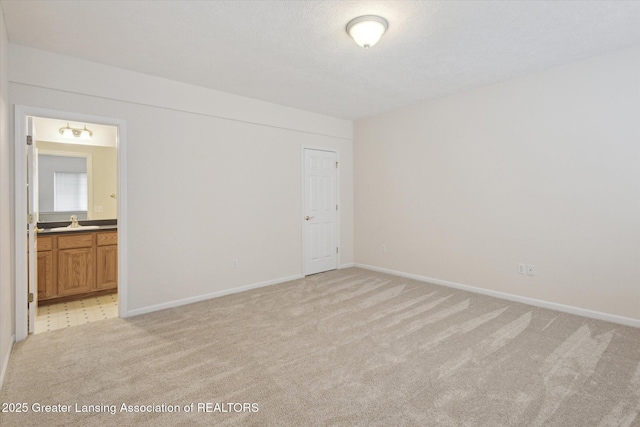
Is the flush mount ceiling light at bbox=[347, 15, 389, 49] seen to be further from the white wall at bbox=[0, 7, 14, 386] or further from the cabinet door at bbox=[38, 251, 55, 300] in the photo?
the cabinet door at bbox=[38, 251, 55, 300]

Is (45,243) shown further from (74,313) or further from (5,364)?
(5,364)

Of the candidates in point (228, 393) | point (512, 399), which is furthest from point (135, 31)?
point (512, 399)

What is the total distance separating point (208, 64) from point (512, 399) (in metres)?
3.88

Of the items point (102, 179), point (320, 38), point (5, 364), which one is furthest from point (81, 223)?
point (320, 38)

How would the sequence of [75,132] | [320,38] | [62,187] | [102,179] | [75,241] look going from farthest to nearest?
[102,179], [62,187], [75,132], [75,241], [320,38]

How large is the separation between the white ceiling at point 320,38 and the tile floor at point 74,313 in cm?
279

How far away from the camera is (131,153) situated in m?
A: 3.50

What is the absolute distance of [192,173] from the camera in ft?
12.9

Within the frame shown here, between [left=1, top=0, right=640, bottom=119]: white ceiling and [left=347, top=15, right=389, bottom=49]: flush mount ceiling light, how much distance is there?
6 centimetres

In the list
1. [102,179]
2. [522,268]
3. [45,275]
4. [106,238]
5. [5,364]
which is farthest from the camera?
[102,179]

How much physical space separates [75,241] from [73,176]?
1347 millimetres

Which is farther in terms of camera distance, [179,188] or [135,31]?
[179,188]

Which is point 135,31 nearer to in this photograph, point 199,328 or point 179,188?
point 179,188

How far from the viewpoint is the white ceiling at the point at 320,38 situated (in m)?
2.38
